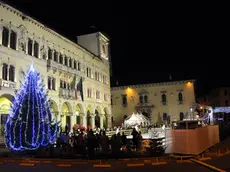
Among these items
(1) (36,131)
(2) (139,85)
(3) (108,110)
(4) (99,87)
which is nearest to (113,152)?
(1) (36,131)

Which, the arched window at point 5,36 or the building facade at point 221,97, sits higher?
the arched window at point 5,36

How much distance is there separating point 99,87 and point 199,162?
114 ft

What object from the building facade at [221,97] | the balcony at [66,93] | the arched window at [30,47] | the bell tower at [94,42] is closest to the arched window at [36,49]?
the arched window at [30,47]

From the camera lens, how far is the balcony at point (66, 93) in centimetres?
3317

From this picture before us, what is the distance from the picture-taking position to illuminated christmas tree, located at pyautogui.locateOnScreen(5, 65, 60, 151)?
17062mm

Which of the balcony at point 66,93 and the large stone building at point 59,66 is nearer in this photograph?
the large stone building at point 59,66

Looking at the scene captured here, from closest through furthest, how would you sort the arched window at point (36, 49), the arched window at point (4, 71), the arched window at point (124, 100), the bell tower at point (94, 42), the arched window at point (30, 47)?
the arched window at point (4, 71)
the arched window at point (30, 47)
the arched window at point (36, 49)
the bell tower at point (94, 42)
the arched window at point (124, 100)

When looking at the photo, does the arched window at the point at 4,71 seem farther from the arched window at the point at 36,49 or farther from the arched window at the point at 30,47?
the arched window at the point at 36,49

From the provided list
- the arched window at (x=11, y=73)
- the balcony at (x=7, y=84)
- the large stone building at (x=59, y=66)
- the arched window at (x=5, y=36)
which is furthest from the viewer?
the arched window at (x=11, y=73)

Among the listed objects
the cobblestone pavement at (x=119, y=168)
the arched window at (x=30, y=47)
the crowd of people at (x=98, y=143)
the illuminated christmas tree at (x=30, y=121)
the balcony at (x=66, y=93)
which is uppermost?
the arched window at (x=30, y=47)

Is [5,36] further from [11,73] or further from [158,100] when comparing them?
[158,100]

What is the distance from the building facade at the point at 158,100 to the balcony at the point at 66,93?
81.8 ft

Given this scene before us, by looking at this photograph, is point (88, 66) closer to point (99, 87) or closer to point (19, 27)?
point (99, 87)

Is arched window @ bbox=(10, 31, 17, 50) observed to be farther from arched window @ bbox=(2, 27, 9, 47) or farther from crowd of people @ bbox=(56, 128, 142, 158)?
crowd of people @ bbox=(56, 128, 142, 158)
